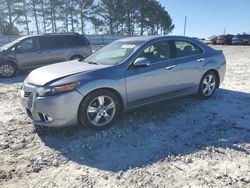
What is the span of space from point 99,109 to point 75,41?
8.20 meters

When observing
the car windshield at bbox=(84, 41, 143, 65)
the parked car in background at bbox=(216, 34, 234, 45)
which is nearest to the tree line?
the parked car in background at bbox=(216, 34, 234, 45)

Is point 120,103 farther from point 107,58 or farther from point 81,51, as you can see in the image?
point 81,51

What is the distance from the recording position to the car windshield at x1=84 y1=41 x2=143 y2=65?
5.62m

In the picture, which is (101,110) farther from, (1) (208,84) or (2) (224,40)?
(2) (224,40)

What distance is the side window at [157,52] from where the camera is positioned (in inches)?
228

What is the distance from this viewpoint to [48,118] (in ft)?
15.8

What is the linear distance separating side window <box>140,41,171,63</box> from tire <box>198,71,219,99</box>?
125 cm

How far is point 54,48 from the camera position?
12133 mm

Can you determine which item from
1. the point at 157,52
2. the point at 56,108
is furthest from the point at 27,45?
the point at 56,108

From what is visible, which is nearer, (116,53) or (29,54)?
(116,53)

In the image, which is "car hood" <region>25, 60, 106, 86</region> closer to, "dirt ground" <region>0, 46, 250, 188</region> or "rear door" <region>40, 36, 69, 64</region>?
"dirt ground" <region>0, 46, 250, 188</region>

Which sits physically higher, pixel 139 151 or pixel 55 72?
pixel 55 72

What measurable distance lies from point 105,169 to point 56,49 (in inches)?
356

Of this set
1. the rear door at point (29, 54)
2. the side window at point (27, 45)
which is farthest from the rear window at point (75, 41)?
the side window at point (27, 45)
